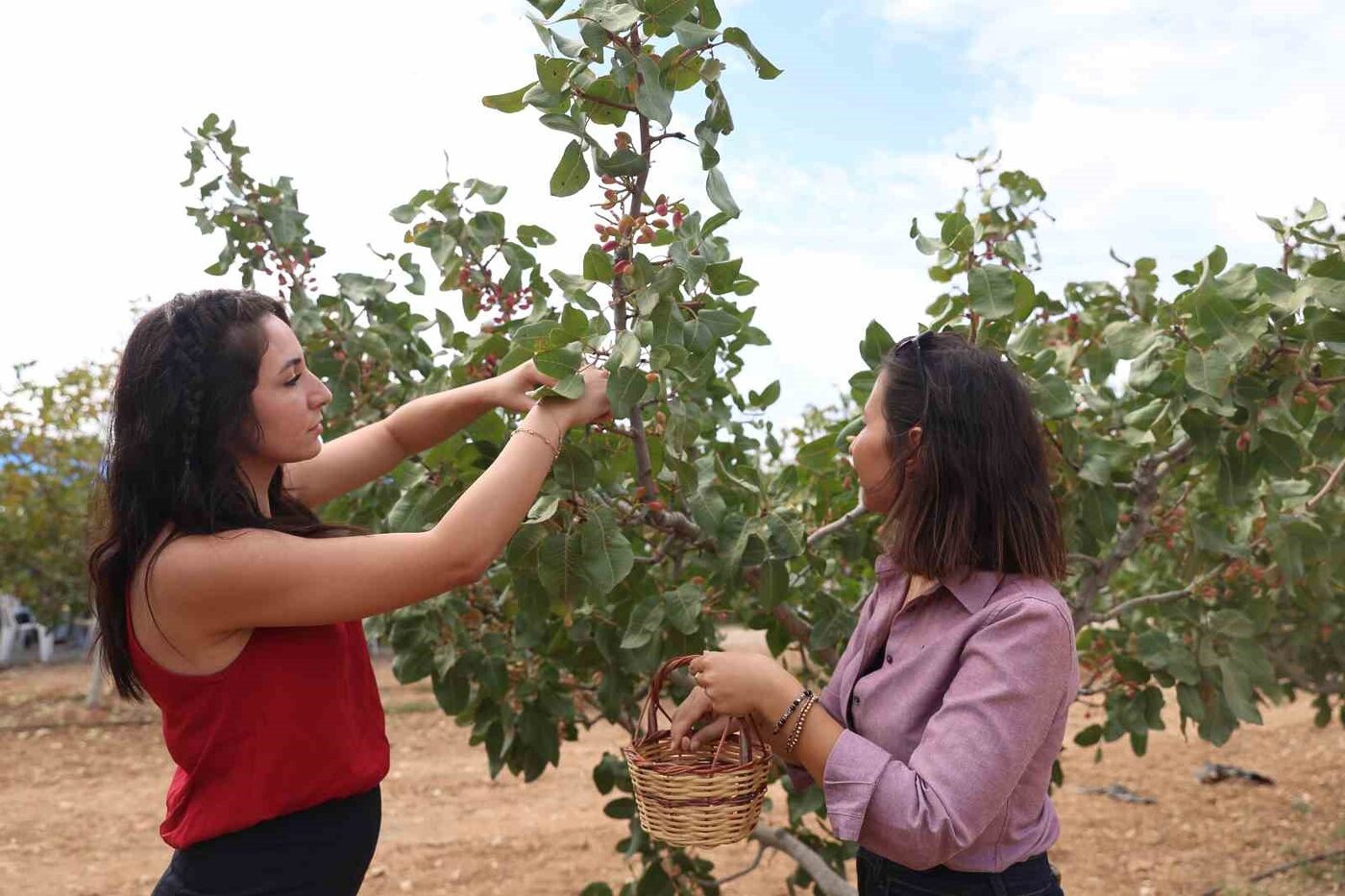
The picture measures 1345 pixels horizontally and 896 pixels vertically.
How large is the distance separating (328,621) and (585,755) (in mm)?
6227

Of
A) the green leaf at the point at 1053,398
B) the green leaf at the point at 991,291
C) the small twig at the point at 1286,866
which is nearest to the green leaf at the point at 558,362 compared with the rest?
the green leaf at the point at 991,291

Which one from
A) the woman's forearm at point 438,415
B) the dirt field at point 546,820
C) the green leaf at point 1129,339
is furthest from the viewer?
the dirt field at point 546,820

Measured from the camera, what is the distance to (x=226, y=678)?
5.49 ft

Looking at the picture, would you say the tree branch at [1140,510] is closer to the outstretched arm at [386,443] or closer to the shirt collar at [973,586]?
the shirt collar at [973,586]

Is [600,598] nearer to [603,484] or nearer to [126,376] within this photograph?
[603,484]

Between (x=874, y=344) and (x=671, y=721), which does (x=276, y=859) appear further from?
(x=874, y=344)

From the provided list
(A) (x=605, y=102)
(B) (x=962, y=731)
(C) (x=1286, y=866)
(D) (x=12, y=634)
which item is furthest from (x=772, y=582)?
(D) (x=12, y=634)

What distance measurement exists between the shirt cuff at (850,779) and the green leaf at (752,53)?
1006 millimetres

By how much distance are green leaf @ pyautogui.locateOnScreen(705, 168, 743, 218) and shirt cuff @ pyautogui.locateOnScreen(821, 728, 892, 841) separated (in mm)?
810

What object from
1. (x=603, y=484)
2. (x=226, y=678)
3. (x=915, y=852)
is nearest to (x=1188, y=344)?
(x=603, y=484)

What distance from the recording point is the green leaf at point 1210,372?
2236 mm

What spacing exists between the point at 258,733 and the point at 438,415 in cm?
Result: 66

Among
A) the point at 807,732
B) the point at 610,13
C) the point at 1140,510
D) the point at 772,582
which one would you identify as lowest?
the point at 807,732

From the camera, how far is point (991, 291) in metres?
2.18
